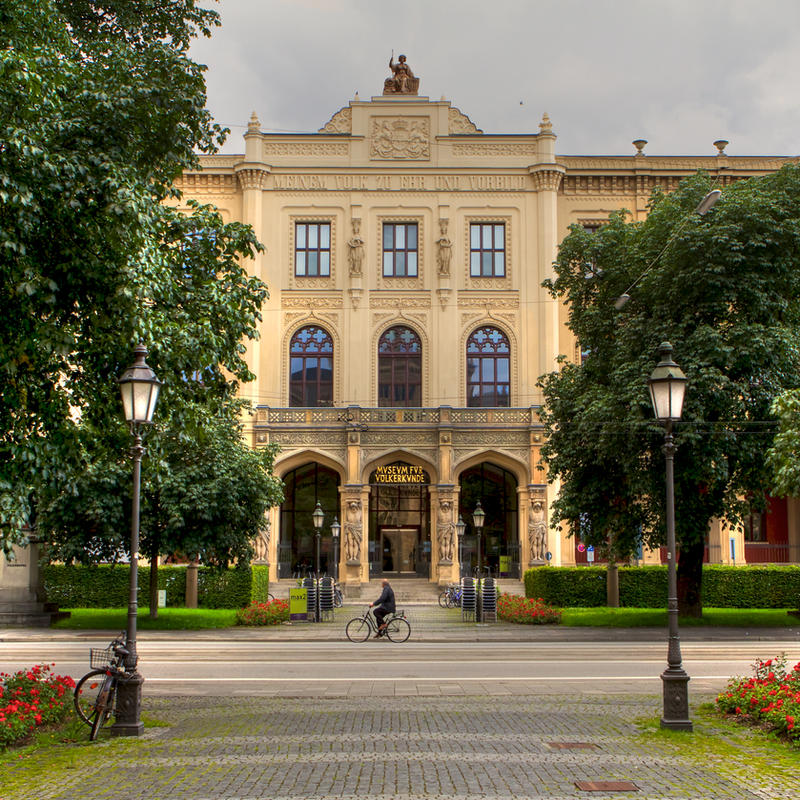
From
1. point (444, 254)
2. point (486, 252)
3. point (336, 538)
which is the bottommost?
point (336, 538)

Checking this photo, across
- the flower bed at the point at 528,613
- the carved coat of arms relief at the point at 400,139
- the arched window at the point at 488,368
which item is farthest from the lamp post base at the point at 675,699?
the carved coat of arms relief at the point at 400,139

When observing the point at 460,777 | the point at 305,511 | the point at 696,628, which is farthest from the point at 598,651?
the point at 305,511

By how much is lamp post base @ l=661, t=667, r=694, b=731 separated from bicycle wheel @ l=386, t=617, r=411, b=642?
14262 millimetres

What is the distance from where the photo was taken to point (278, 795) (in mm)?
8336

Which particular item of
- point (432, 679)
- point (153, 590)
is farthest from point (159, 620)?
point (432, 679)

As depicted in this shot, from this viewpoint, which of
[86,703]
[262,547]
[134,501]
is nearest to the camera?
[86,703]

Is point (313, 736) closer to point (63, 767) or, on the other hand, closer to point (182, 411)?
point (63, 767)

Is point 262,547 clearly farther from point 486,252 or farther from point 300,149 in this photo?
point 300,149

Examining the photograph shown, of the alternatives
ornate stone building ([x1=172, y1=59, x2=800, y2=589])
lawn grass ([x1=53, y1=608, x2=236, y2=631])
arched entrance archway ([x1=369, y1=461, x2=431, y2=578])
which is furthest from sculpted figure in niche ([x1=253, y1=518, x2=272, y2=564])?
lawn grass ([x1=53, y1=608, x2=236, y2=631])

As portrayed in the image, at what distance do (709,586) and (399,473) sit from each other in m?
15.8

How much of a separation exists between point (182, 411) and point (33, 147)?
4.79m

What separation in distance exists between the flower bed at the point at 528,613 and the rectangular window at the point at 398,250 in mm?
19719

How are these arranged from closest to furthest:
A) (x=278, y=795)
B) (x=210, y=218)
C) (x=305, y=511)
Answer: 1. (x=278, y=795)
2. (x=210, y=218)
3. (x=305, y=511)

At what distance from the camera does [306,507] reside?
1800 inches
